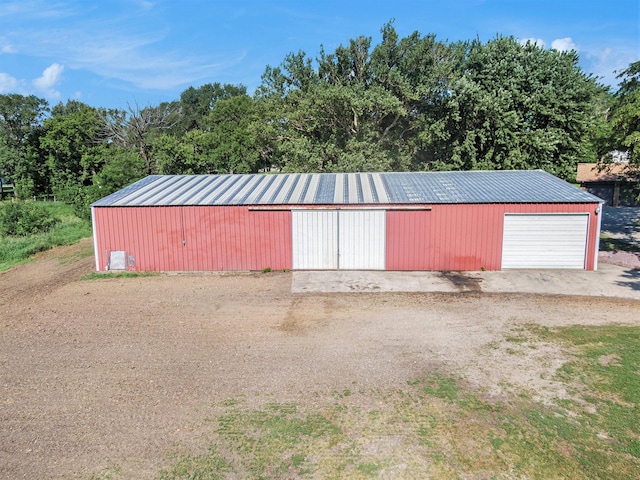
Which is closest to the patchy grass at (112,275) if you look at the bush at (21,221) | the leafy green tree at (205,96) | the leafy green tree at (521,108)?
the bush at (21,221)

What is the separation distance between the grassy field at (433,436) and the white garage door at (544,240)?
840 cm

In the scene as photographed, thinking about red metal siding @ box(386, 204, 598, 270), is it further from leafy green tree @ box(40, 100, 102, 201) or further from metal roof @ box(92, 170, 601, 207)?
leafy green tree @ box(40, 100, 102, 201)

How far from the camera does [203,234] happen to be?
15.6 meters

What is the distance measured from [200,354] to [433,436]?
15.5ft

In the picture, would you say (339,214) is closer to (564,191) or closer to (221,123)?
(564,191)

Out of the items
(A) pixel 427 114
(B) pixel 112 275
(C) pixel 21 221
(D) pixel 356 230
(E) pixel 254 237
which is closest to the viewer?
(B) pixel 112 275

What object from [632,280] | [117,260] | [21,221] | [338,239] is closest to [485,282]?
[632,280]

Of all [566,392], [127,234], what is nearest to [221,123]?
[127,234]

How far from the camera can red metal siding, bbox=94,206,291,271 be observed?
15.5 m

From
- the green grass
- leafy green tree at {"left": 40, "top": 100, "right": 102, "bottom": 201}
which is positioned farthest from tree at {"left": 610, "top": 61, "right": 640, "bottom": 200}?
leafy green tree at {"left": 40, "top": 100, "right": 102, "bottom": 201}

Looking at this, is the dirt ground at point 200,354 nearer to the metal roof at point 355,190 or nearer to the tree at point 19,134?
the metal roof at point 355,190

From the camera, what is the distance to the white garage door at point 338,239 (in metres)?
15.3

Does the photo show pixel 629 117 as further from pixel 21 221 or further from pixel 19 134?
pixel 19 134

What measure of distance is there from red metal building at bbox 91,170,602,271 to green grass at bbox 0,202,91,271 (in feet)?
17.0
